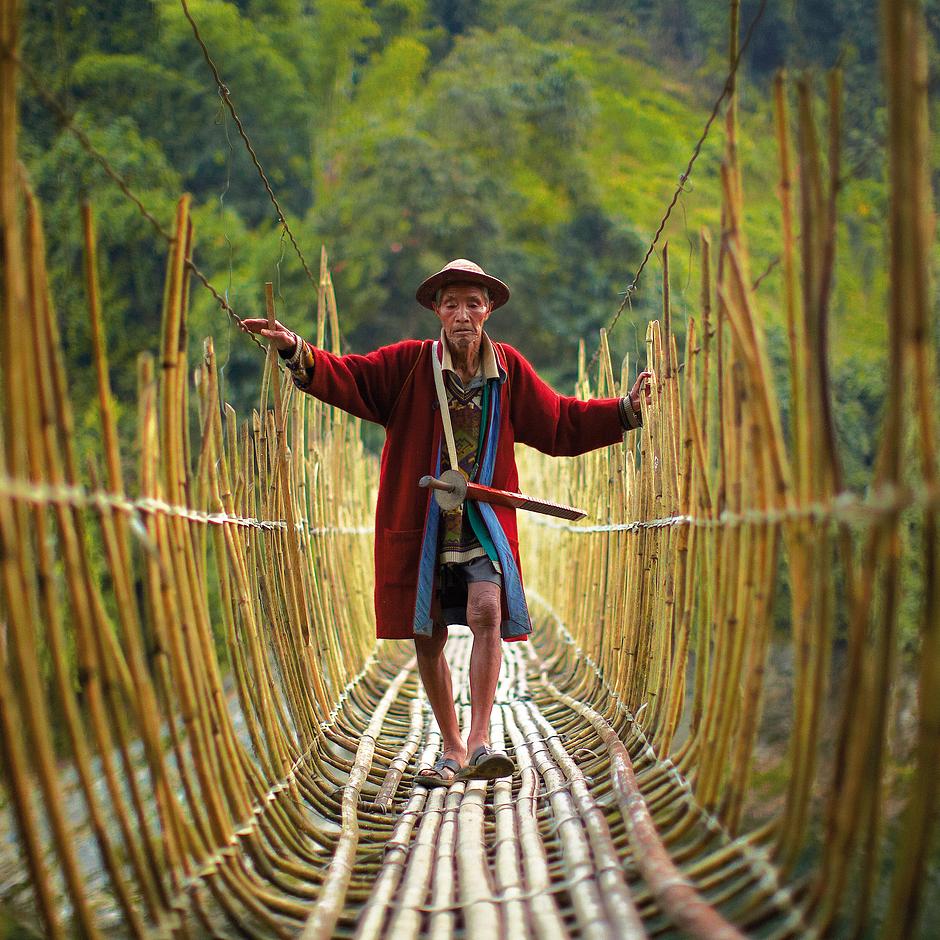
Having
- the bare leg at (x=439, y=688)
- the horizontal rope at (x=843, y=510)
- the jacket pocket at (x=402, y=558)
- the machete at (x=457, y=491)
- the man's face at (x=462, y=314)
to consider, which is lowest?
the bare leg at (x=439, y=688)

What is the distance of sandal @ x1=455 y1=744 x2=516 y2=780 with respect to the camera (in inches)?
75.9

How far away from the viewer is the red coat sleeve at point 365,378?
212 centimetres

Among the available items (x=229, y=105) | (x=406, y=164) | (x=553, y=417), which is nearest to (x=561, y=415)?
(x=553, y=417)

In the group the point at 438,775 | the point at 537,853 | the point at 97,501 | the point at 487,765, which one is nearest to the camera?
the point at 97,501

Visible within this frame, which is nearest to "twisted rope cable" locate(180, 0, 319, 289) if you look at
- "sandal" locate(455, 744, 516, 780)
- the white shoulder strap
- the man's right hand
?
the man's right hand

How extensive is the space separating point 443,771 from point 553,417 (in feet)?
2.56

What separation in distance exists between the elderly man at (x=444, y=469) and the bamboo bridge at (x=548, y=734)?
0.47 feet

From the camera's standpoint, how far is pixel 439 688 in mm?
2172

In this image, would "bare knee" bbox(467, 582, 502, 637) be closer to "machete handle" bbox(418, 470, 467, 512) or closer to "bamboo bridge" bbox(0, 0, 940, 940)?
"machete handle" bbox(418, 470, 467, 512)

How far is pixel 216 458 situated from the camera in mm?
1691

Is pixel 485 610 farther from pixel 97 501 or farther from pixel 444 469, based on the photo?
pixel 97 501

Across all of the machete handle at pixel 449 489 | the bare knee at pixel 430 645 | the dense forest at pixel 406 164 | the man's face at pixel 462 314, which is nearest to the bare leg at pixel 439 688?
the bare knee at pixel 430 645

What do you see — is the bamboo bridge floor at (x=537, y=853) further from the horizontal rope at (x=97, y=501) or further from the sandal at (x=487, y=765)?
the horizontal rope at (x=97, y=501)

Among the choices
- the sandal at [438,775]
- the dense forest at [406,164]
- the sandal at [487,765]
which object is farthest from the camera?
the dense forest at [406,164]
